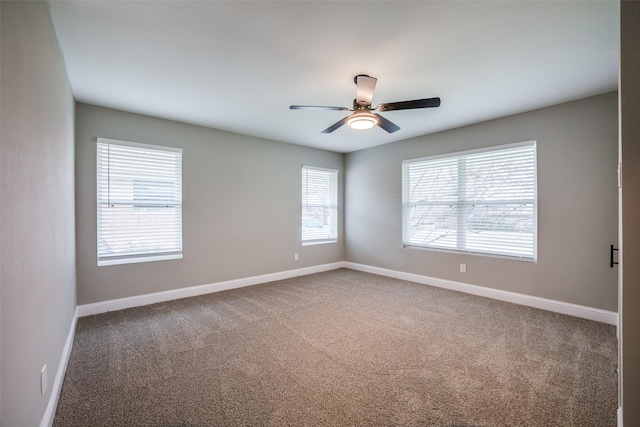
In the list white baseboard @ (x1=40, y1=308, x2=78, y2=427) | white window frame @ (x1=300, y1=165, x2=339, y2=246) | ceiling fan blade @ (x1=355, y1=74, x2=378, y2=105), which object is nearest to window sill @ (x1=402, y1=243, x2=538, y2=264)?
white window frame @ (x1=300, y1=165, x2=339, y2=246)

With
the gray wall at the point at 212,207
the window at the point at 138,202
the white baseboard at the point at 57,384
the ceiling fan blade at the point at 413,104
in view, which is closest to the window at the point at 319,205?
the gray wall at the point at 212,207

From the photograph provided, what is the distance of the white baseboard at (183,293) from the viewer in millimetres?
3418

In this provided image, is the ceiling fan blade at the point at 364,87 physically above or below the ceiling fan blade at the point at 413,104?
above

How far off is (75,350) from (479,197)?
16.2ft

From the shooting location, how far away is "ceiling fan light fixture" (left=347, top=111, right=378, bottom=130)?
2.81 metres

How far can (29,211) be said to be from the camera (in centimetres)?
146

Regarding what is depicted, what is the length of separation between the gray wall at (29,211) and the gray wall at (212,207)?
4.31ft

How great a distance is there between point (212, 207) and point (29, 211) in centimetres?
288

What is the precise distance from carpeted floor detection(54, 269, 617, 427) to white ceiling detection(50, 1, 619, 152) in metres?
2.48

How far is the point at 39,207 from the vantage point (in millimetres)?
1647

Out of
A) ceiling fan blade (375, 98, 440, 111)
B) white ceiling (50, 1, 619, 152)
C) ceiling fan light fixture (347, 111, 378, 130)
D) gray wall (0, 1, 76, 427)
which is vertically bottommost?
gray wall (0, 1, 76, 427)

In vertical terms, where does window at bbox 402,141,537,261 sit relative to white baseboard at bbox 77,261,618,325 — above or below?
above

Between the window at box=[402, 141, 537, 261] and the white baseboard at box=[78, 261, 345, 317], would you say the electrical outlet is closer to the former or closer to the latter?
the white baseboard at box=[78, 261, 345, 317]

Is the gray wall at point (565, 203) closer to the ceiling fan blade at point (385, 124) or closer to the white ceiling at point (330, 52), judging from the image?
the white ceiling at point (330, 52)
